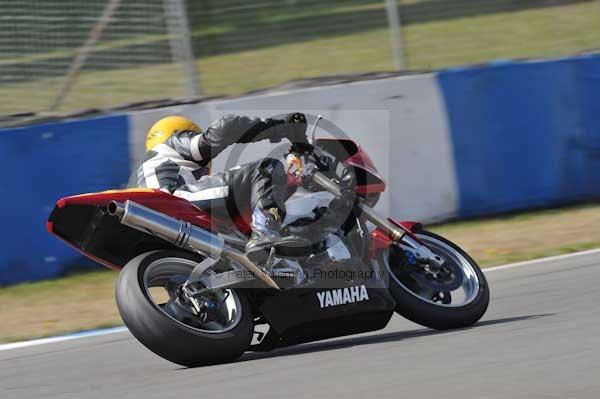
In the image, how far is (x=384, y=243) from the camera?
553 cm

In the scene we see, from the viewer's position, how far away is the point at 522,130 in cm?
959

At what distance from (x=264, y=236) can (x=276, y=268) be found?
0.16 metres

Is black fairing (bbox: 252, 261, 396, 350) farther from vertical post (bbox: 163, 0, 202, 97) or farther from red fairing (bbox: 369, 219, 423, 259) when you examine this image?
vertical post (bbox: 163, 0, 202, 97)

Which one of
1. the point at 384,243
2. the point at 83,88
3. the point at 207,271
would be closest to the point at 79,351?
the point at 207,271

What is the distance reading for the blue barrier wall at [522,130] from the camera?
9.46 m

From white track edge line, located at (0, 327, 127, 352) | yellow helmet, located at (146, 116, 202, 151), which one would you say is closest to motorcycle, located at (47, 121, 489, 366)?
yellow helmet, located at (146, 116, 202, 151)

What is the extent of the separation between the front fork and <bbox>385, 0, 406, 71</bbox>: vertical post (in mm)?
4176

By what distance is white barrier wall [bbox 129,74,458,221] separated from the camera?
29.7 ft

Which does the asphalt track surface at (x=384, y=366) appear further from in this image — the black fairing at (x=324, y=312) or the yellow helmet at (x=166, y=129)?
the yellow helmet at (x=166, y=129)

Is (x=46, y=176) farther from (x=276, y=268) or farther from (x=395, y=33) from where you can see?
(x=276, y=268)

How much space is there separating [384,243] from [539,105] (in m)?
4.56

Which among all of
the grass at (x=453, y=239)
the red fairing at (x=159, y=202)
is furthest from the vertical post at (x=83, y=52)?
the red fairing at (x=159, y=202)

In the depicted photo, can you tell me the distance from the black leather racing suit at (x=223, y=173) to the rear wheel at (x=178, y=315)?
318 millimetres

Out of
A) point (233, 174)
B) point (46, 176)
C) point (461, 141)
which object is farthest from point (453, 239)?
point (233, 174)
